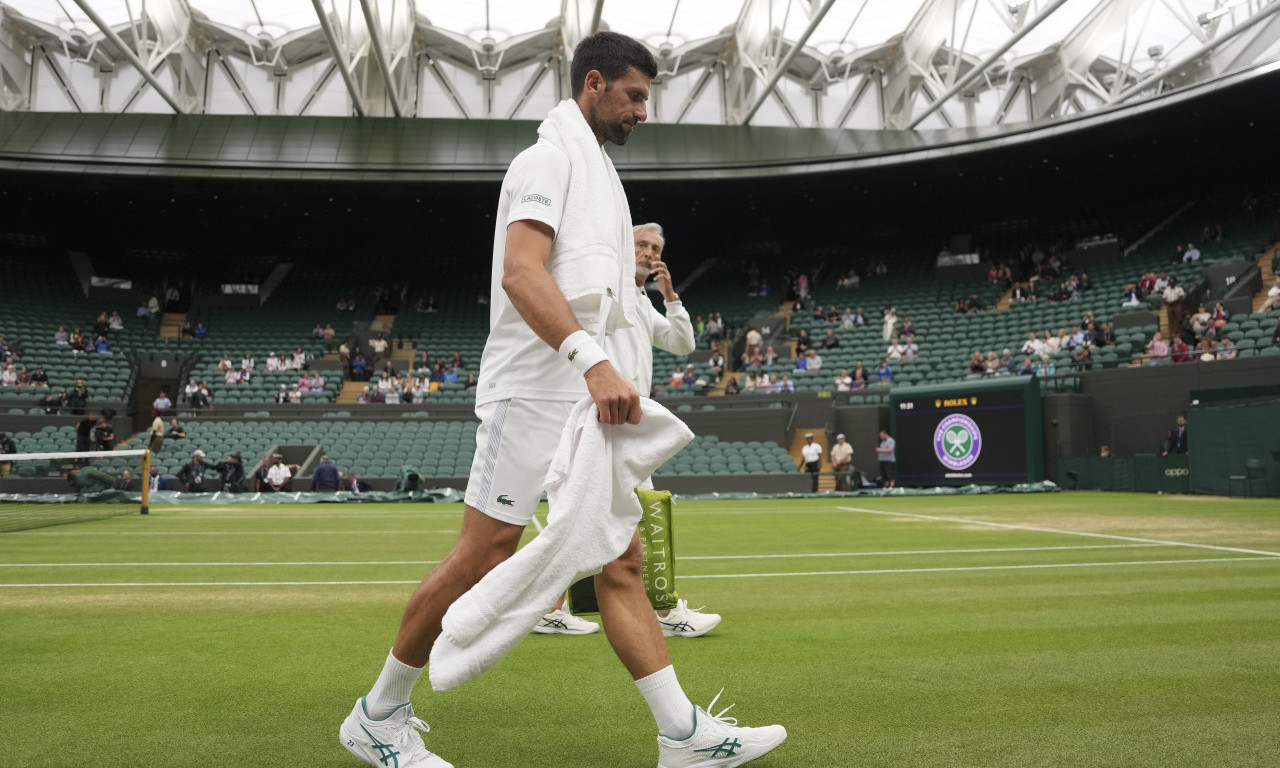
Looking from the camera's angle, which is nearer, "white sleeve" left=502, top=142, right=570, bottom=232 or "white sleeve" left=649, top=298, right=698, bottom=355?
"white sleeve" left=502, top=142, right=570, bottom=232

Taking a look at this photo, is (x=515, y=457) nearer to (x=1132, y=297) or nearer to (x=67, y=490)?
(x=67, y=490)

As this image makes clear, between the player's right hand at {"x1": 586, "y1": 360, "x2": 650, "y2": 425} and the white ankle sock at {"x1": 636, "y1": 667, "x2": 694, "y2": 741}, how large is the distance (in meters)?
0.71

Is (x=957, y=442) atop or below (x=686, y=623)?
atop

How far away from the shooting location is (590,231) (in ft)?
8.66

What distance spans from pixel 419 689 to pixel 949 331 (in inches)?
1129

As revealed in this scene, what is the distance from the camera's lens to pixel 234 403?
27.8m

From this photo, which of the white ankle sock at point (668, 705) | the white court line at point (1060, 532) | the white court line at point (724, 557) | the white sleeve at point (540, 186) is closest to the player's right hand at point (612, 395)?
the white sleeve at point (540, 186)

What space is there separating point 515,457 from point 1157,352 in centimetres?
2348

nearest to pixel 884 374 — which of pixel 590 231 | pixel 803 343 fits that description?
pixel 803 343

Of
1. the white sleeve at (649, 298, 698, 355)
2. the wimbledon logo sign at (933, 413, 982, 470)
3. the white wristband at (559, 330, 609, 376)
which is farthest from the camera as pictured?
the wimbledon logo sign at (933, 413, 982, 470)

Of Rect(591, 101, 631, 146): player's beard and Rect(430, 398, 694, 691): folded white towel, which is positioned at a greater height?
Rect(591, 101, 631, 146): player's beard

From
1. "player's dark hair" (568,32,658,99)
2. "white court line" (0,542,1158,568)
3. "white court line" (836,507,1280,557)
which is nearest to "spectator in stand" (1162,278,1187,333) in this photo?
"white court line" (836,507,1280,557)

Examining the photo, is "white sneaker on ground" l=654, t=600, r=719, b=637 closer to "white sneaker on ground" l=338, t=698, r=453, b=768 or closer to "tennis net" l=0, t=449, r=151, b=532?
"white sneaker on ground" l=338, t=698, r=453, b=768

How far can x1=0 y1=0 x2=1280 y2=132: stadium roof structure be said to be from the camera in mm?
29641
